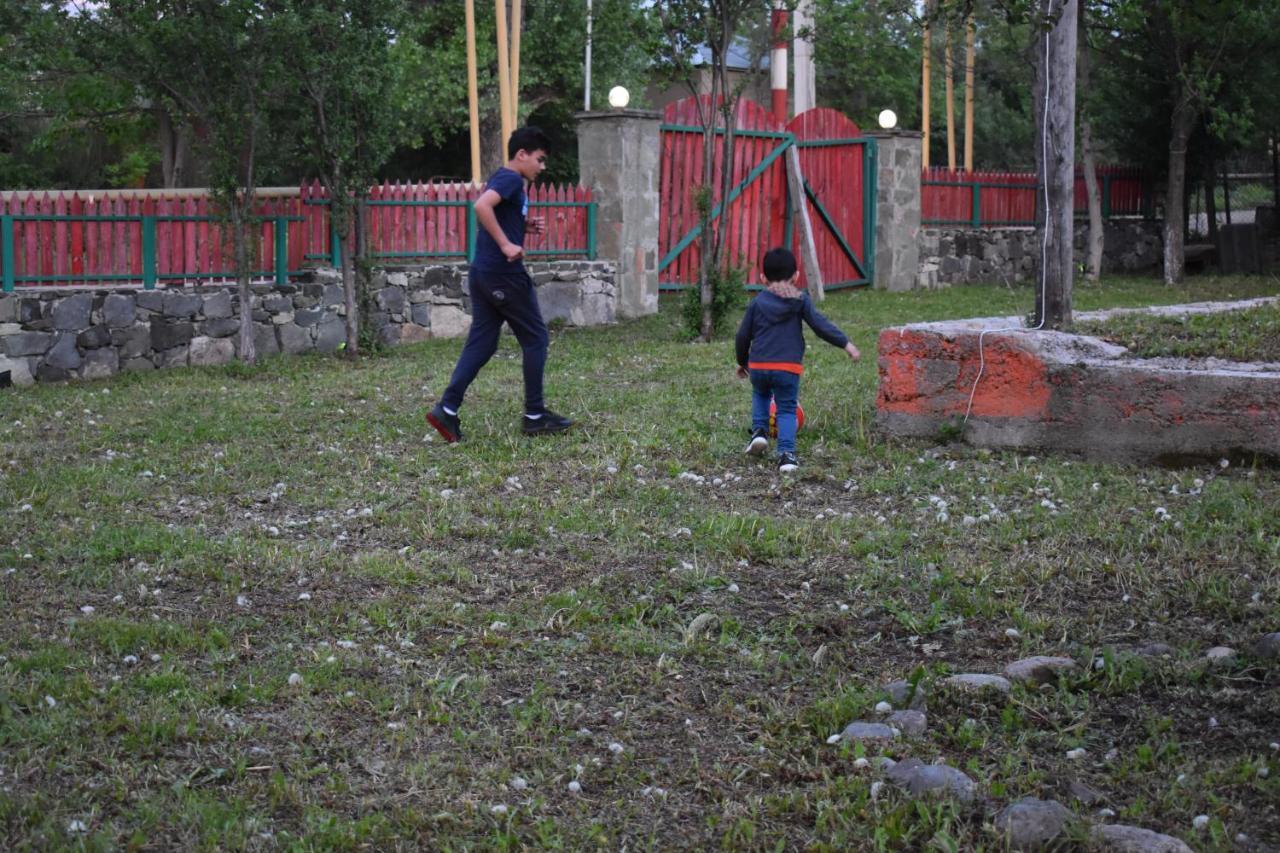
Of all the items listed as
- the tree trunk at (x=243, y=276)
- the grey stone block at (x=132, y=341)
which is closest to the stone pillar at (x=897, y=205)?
the tree trunk at (x=243, y=276)

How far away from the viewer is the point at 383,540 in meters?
5.82

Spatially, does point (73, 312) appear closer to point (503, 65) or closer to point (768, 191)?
point (503, 65)

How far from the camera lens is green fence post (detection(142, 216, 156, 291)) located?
11641mm

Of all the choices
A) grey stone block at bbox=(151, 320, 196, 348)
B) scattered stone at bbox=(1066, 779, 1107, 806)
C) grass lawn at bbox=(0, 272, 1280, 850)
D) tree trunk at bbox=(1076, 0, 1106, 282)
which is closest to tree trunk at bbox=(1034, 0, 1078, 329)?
grass lawn at bbox=(0, 272, 1280, 850)

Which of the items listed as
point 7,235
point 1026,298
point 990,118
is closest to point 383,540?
point 7,235

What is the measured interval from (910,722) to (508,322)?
15.8ft

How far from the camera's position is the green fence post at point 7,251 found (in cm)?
1092

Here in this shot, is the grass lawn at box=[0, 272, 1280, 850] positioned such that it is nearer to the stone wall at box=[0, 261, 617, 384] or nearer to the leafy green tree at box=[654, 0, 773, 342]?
the stone wall at box=[0, 261, 617, 384]

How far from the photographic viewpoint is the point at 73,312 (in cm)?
1135

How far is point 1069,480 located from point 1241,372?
95 centimetres

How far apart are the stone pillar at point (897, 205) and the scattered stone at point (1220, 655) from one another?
15.0 m

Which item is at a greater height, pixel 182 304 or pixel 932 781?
pixel 182 304

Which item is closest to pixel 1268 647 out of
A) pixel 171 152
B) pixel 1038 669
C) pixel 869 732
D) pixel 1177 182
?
pixel 1038 669

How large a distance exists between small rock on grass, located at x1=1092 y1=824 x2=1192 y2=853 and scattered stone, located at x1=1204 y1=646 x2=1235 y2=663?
1.23m
